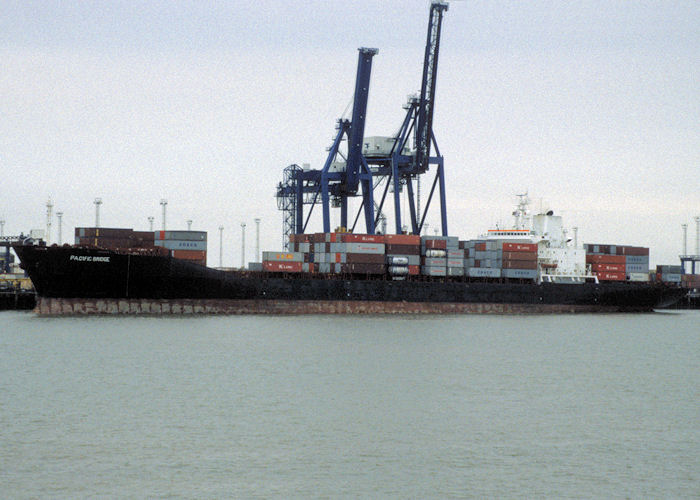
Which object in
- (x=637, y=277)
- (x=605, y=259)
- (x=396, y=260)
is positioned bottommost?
(x=637, y=277)

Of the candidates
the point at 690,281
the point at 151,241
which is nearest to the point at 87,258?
the point at 151,241

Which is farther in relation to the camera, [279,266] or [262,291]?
[279,266]

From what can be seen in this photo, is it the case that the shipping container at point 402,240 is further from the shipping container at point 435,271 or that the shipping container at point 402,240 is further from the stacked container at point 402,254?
the shipping container at point 435,271

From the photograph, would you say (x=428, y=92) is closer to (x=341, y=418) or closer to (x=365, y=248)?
(x=365, y=248)

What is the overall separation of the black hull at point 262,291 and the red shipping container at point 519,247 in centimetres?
285

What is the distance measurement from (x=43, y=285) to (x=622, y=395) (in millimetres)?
41157

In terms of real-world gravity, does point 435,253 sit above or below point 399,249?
below

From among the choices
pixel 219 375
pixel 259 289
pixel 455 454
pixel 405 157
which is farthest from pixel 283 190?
pixel 455 454

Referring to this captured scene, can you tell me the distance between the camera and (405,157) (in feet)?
247

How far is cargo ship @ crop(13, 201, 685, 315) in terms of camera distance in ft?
188

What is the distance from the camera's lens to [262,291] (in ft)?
209

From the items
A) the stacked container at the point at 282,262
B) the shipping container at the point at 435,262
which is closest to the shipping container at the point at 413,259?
the shipping container at the point at 435,262

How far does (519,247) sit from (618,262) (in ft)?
39.3

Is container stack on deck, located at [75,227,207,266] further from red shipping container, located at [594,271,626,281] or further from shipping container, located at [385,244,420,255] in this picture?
red shipping container, located at [594,271,626,281]
